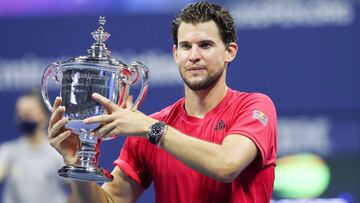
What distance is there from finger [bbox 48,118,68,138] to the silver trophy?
2cm

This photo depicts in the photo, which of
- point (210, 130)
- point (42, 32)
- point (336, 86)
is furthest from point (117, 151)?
point (210, 130)

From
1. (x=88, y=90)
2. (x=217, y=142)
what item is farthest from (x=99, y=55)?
(x=217, y=142)

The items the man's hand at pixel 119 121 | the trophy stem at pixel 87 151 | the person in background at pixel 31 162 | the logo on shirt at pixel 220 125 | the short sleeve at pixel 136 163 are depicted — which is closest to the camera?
the man's hand at pixel 119 121

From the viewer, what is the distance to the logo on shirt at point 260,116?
123 inches

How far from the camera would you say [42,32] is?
5941 millimetres

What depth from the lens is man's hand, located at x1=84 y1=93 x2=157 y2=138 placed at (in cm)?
288

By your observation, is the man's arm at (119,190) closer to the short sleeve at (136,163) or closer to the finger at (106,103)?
the short sleeve at (136,163)

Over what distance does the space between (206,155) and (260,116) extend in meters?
0.30

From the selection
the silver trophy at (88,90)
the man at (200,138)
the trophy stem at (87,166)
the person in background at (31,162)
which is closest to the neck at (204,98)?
the man at (200,138)

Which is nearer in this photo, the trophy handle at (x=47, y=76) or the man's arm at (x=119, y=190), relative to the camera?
the trophy handle at (x=47, y=76)

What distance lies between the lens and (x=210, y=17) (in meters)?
3.20

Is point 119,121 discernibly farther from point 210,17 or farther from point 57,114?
point 210,17

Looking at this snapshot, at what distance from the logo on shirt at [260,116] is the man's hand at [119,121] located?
1.27 feet

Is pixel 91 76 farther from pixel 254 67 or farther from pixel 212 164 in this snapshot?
pixel 254 67
